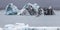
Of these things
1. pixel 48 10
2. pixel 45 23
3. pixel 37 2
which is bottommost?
pixel 45 23

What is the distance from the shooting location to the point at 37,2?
1589 millimetres

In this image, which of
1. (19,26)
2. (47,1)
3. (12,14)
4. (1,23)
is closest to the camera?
(19,26)

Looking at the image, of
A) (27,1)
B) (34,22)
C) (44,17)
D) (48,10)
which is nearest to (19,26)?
(34,22)

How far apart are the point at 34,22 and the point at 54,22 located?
211 mm

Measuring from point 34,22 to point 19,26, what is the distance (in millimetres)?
304

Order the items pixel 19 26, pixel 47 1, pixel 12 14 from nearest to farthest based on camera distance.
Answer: pixel 19 26 → pixel 12 14 → pixel 47 1

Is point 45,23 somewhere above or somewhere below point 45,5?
below

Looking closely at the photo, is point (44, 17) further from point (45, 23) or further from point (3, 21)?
point (3, 21)

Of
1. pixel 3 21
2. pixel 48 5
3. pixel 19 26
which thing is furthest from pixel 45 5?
pixel 19 26

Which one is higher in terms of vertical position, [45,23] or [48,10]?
[48,10]

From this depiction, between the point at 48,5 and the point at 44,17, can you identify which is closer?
the point at 44,17

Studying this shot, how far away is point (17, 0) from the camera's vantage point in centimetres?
159

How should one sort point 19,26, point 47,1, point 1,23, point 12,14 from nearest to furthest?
point 19,26
point 1,23
point 12,14
point 47,1

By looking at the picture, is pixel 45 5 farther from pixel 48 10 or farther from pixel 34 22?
pixel 34 22
